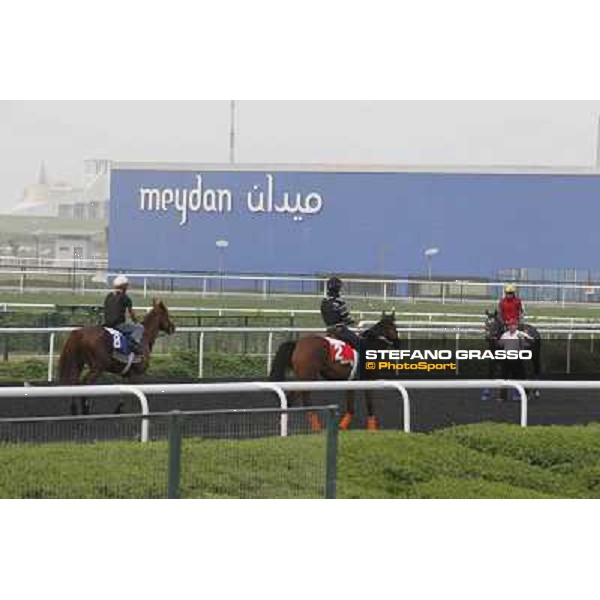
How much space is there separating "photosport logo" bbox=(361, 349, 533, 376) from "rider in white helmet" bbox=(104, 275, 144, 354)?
2.26 m

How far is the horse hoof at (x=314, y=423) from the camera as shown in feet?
30.6

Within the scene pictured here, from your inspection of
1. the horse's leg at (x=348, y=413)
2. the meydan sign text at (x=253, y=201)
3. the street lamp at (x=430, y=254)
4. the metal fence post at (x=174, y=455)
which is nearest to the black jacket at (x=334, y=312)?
Result: the horse's leg at (x=348, y=413)

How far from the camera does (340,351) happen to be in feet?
47.3

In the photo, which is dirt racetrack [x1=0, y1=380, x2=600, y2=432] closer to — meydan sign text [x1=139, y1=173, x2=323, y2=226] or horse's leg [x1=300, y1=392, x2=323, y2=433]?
horse's leg [x1=300, y1=392, x2=323, y2=433]

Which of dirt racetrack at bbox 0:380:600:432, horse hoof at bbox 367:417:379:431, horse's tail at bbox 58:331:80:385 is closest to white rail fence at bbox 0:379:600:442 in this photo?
horse hoof at bbox 367:417:379:431

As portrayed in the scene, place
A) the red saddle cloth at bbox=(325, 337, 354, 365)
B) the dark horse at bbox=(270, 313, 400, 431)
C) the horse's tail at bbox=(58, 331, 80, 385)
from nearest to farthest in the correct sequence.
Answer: the dark horse at bbox=(270, 313, 400, 431)
the red saddle cloth at bbox=(325, 337, 354, 365)
the horse's tail at bbox=(58, 331, 80, 385)

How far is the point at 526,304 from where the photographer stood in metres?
31.0

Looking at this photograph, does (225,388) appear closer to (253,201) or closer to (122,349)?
(122,349)

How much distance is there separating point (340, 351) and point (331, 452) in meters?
5.14

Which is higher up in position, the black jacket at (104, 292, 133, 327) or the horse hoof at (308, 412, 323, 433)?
the black jacket at (104, 292, 133, 327)

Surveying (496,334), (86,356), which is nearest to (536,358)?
(496,334)

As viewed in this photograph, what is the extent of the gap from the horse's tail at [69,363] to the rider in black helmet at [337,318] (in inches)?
92.0

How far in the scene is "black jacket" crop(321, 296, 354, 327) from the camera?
14461mm

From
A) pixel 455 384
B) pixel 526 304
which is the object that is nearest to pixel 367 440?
pixel 455 384
